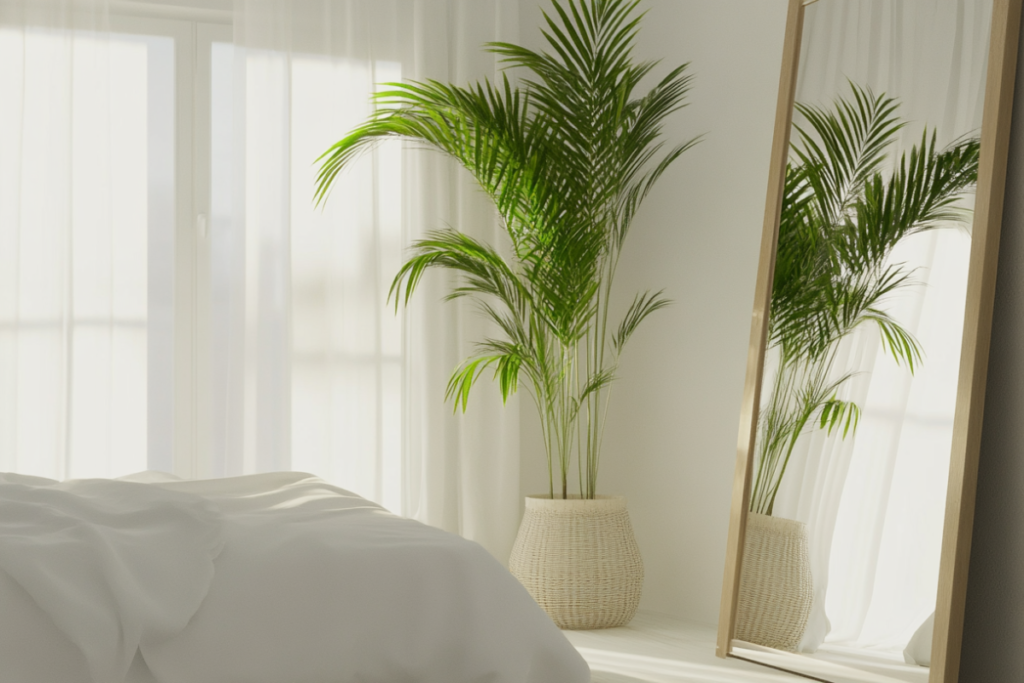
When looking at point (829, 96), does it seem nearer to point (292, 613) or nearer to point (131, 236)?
point (292, 613)

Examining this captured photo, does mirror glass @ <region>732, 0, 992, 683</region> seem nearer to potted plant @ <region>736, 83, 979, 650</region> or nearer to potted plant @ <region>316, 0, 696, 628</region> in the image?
potted plant @ <region>736, 83, 979, 650</region>

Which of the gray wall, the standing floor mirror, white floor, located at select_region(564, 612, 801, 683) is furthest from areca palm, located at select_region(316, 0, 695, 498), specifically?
the gray wall

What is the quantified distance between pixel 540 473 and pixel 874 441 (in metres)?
1.77

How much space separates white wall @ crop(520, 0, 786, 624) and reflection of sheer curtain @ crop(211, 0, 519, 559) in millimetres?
531

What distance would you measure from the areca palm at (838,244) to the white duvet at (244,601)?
1.29 m

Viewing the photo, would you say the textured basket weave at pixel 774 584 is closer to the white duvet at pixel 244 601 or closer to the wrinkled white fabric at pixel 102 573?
the white duvet at pixel 244 601

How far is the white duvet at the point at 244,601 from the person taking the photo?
1.53 m

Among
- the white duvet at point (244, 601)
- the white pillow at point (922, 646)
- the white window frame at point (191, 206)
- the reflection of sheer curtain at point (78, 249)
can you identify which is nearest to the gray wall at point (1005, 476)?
the white pillow at point (922, 646)

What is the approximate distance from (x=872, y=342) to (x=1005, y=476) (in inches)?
17.6

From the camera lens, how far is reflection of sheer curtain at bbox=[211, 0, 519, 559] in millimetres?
3766

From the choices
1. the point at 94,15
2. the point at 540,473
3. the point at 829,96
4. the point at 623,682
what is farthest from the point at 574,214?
the point at 94,15

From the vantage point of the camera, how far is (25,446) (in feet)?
11.5

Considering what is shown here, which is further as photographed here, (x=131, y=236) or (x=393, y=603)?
(x=131, y=236)

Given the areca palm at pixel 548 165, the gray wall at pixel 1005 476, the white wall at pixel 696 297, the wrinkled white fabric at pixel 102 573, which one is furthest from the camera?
the white wall at pixel 696 297
